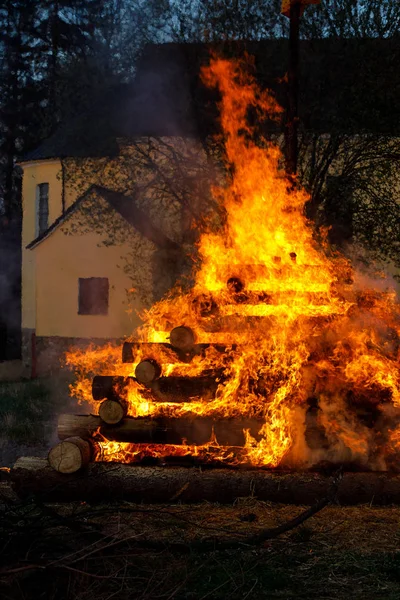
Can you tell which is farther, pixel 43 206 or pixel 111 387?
pixel 43 206

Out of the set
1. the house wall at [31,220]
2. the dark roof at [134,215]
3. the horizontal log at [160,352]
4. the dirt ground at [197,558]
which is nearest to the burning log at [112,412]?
the horizontal log at [160,352]

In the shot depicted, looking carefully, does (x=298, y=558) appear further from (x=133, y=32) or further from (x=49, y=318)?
(x=49, y=318)

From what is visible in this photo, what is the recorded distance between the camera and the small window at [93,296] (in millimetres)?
25984

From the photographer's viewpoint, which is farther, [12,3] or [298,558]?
[12,3]

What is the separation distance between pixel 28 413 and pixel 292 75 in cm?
764

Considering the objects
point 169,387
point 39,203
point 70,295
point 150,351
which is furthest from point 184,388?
point 39,203

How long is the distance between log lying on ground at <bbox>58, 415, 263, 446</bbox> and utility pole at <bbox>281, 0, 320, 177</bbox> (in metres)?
6.76

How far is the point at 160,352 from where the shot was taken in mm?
8398

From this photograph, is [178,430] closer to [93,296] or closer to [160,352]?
[160,352]

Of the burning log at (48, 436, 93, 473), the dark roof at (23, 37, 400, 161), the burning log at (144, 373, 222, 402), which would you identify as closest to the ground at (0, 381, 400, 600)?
the burning log at (48, 436, 93, 473)

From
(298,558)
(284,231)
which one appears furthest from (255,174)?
(298,558)

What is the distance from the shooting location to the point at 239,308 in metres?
9.07

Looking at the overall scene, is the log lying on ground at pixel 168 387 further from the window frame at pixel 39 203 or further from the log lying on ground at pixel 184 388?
the window frame at pixel 39 203

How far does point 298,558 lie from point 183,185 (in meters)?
14.1
